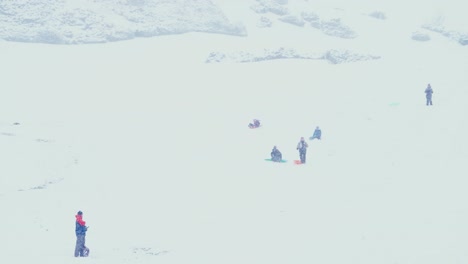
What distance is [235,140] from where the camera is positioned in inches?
1428

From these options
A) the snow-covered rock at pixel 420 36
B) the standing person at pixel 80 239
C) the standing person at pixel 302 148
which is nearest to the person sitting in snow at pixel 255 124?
the standing person at pixel 302 148

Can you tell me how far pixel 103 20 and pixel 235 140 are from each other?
32354mm

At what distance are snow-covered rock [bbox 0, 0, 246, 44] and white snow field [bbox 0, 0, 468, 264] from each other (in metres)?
0.29

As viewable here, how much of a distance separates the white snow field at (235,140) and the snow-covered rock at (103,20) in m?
0.29

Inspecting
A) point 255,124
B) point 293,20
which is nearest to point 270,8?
point 293,20

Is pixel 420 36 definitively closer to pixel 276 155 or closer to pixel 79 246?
pixel 276 155

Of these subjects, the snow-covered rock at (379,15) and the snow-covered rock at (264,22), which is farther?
the snow-covered rock at (379,15)

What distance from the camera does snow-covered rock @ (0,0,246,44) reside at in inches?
2275

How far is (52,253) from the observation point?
18703 millimetres

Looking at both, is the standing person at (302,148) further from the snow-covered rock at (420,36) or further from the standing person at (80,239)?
the snow-covered rock at (420,36)

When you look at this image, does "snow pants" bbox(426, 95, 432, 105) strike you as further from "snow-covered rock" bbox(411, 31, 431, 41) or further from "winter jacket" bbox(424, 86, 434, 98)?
"snow-covered rock" bbox(411, 31, 431, 41)

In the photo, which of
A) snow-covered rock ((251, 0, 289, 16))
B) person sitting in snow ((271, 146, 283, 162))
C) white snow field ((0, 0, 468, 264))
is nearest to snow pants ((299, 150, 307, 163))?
white snow field ((0, 0, 468, 264))

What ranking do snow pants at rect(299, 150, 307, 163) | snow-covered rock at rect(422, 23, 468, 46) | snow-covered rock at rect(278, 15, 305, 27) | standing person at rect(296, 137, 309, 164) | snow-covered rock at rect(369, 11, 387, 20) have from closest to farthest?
standing person at rect(296, 137, 309, 164) → snow pants at rect(299, 150, 307, 163) → snow-covered rock at rect(422, 23, 468, 46) → snow-covered rock at rect(278, 15, 305, 27) → snow-covered rock at rect(369, 11, 387, 20)

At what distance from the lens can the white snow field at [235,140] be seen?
63.0 feet
